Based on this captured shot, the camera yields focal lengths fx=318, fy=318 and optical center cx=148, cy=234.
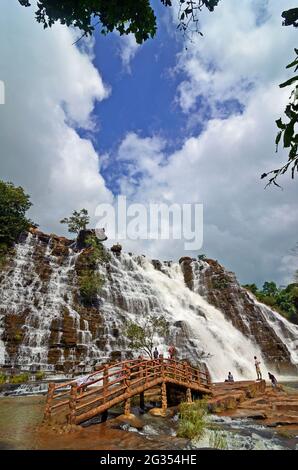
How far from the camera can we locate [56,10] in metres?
5.27

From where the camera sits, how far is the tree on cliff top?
121 ft

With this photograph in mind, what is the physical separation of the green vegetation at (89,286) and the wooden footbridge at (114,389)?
1845 cm

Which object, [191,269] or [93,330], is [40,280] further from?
[191,269]

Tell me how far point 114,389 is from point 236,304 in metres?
33.1

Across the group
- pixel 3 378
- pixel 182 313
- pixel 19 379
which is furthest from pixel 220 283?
pixel 3 378

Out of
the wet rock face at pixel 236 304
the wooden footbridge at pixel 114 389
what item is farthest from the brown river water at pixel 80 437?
the wet rock face at pixel 236 304

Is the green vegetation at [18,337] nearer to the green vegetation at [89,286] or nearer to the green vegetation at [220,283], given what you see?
the green vegetation at [89,286]

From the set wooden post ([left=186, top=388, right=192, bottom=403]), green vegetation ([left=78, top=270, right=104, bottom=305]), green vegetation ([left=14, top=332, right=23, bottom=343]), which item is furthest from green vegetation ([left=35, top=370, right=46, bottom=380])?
wooden post ([left=186, top=388, right=192, bottom=403])

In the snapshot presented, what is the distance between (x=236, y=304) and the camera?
4259cm

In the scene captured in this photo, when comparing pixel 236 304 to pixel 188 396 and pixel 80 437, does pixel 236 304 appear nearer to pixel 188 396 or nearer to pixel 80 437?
pixel 188 396

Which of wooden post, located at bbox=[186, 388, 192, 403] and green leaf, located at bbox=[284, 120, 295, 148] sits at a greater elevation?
green leaf, located at bbox=[284, 120, 295, 148]

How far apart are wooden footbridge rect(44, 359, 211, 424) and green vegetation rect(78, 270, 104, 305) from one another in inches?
726

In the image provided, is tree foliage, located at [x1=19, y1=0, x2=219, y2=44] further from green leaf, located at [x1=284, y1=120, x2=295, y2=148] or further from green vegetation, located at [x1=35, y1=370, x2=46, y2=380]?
green vegetation, located at [x1=35, y1=370, x2=46, y2=380]

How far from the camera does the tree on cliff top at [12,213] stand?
36.9m
